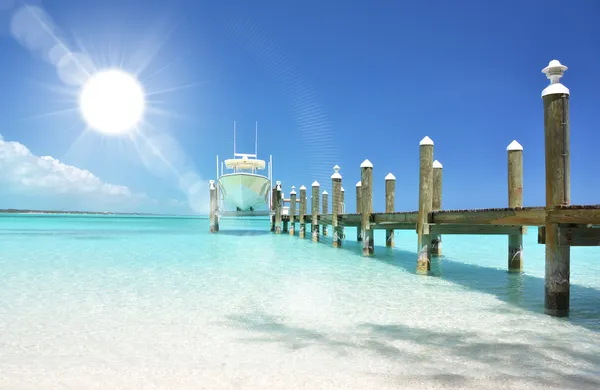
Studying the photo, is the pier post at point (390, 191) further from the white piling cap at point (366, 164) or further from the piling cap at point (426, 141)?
the piling cap at point (426, 141)

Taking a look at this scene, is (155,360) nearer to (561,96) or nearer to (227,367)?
(227,367)

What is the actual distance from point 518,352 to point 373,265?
7892 millimetres

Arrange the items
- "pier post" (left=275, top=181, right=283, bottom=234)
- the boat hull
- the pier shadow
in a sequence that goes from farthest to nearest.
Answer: "pier post" (left=275, top=181, right=283, bottom=234), the boat hull, the pier shadow

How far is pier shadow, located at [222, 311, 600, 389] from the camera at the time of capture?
13.0 ft

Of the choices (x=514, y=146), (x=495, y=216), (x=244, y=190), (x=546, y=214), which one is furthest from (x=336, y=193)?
(x=546, y=214)

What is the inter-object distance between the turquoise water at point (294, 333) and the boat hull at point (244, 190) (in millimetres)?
15528

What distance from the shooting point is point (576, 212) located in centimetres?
567

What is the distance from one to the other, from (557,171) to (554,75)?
4.28 feet

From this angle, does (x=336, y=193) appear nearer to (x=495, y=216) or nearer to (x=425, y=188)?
(x=425, y=188)

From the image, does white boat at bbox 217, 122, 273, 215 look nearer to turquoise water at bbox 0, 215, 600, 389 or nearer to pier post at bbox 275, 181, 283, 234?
pier post at bbox 275, 181, 283, 234

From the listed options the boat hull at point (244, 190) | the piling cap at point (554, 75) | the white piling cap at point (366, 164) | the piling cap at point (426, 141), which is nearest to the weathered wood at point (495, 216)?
the piling cap at point (426, 141)

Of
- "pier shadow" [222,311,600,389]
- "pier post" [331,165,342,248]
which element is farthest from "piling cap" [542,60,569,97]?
"pier post" [331,165,342,248]

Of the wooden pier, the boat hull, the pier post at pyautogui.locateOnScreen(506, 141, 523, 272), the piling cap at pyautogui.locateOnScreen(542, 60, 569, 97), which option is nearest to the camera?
the wooden pier

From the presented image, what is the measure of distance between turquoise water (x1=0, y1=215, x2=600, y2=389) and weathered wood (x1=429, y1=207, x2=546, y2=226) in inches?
49.4
